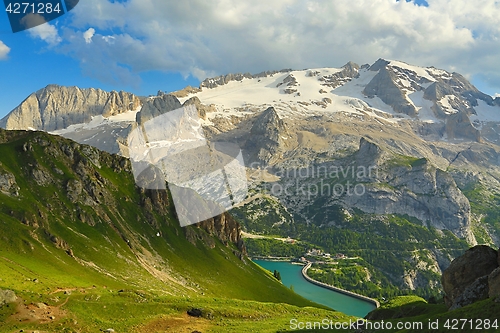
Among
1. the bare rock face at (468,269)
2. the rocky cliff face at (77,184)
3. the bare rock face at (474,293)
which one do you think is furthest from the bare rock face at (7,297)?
the bare rock face at (468,269)

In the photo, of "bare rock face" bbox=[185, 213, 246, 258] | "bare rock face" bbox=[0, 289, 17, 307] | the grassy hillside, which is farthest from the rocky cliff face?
"bare rock face" bbox=[0, 289, 17, 307]

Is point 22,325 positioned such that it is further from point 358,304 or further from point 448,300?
point 358,304

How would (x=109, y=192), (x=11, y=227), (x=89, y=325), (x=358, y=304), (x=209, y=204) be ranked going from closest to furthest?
(x=89, y=325), (x=11, y=227), (x=109, y=192), (x=209, y=204), (x=358, y=304)

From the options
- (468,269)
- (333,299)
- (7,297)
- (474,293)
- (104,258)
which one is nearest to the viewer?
(7,297)

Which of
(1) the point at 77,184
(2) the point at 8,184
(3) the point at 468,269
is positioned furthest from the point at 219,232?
(3) the point at 468,269

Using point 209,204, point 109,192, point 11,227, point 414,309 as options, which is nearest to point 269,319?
point 414,309

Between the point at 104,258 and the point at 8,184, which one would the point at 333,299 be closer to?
the point at 104,258

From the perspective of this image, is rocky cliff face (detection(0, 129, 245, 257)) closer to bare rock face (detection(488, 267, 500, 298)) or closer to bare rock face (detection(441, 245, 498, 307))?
bare rock face (detection(441, 245, 498, 307))
